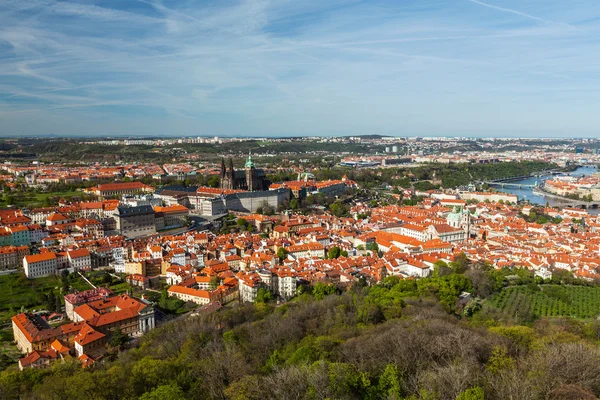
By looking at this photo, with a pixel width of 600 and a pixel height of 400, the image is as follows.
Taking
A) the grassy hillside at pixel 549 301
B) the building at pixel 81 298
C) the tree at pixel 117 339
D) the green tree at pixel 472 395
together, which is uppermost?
the green tree at pixel 472 395

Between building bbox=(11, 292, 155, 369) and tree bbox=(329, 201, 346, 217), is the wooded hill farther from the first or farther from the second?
tree bbox=(329, 201, 346, 217)

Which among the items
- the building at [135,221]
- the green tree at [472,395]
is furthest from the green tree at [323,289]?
the building at [135,221]

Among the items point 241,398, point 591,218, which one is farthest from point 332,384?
point 591,218

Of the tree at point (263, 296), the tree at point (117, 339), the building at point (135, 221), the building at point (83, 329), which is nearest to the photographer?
the building at point (83, 329)

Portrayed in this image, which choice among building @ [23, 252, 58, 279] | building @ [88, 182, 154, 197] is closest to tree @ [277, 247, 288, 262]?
building @ [23, 252, 58, 279]

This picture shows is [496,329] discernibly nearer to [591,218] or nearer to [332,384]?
[332,384]

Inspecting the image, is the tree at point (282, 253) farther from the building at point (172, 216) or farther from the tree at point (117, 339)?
the building at point (172, 216)
